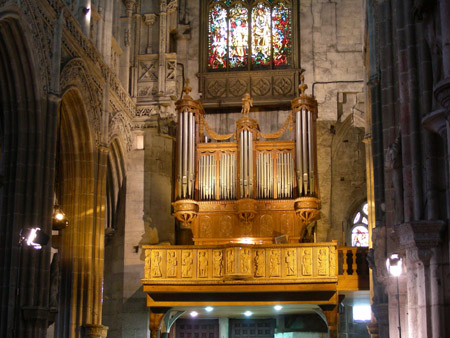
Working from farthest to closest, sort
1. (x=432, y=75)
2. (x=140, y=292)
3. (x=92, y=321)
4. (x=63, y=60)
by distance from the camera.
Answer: (x=140, y=292) → (x=92, y=321) → (x=63, y=60) → (x=432, y=75)

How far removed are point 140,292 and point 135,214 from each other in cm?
248

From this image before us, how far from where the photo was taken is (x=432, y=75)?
32.6 feet

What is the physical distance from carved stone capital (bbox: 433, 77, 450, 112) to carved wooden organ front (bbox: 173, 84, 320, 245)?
14.3 m

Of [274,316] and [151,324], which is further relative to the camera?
[274,316]

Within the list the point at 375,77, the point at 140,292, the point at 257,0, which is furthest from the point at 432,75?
the point at 257,0

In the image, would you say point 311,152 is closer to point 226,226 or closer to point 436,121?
point 226,226

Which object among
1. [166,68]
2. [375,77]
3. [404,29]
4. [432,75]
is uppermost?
[166,68]

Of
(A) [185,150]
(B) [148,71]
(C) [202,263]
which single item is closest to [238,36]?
(B) [148,71]

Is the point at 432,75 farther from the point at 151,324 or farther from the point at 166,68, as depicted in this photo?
the point at 166,68

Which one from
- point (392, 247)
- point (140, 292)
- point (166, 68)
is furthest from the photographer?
point (166, 68)

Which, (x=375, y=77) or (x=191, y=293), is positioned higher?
(x=375, y=77)

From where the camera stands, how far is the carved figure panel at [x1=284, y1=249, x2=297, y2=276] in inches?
814

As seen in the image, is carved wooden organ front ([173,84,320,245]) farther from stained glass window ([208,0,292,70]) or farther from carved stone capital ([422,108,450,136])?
carved stone capital ([422,108,450,136])

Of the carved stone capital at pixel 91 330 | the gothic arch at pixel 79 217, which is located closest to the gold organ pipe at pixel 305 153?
the gothic arch at pixel 79 217
